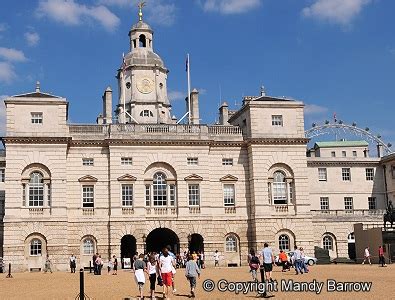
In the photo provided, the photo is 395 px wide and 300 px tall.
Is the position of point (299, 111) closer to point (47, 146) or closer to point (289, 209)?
point (289, 209)

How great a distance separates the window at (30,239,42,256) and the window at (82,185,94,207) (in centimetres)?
470

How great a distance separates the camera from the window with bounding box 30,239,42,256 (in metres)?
52.4

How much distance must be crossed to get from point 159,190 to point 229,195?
19.8 feet

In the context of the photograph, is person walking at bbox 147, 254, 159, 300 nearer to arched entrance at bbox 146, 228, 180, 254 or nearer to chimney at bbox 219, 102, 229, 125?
arched entrance at bbox 146, 228, 180, 254

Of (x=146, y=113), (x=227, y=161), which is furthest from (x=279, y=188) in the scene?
(x=146, y=113)

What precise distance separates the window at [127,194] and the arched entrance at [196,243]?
19.9ft

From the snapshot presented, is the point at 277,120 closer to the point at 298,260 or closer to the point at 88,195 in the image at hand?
the point at 88,195

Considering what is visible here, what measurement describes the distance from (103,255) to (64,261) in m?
3.13

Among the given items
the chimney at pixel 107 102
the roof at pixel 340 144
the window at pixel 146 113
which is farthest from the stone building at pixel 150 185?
the roof at pixel 340 144

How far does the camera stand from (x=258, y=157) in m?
56.7

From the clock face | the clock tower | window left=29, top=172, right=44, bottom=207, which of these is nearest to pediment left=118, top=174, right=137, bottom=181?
window left=29, top=172, right=44, bottom=207

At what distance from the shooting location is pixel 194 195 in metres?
55.9

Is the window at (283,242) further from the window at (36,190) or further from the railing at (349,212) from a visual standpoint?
the window at (36,190)

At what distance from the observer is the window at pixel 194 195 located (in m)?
55.9
